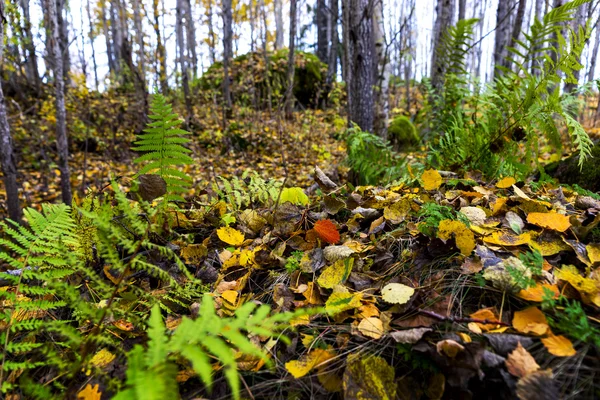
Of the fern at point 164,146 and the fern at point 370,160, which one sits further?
the fern at point 370,160

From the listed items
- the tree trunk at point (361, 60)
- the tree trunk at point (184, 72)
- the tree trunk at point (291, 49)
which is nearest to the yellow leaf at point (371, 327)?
the tree trunk at point (361, 60)

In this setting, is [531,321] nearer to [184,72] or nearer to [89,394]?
A: [89,394]

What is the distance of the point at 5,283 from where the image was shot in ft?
5.23

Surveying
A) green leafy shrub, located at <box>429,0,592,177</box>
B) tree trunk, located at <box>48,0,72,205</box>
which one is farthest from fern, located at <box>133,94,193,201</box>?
tree trunk, located at <box>48,0,72,205</box>

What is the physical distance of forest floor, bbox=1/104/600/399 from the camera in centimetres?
79

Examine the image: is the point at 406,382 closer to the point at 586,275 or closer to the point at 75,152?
the point at 586,275

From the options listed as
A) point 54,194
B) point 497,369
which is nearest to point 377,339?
point 497,369

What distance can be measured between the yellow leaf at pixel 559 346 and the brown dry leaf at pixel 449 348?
20 centimetres

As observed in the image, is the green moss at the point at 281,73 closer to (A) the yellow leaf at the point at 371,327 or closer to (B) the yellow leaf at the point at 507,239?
(B) the yellow leaf at the point at 507,239

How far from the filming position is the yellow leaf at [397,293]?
101 centimetres

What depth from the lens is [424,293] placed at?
1060 mm

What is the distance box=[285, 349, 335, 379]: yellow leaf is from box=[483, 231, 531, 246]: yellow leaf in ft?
2.37

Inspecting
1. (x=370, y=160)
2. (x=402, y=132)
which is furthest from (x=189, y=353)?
(x=402, y=132)

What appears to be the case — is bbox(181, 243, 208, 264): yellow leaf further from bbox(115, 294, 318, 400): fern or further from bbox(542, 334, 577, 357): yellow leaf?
bbox(542, 334, 577, 357): yellow leaf
